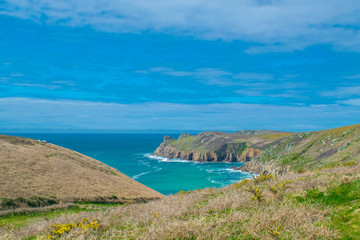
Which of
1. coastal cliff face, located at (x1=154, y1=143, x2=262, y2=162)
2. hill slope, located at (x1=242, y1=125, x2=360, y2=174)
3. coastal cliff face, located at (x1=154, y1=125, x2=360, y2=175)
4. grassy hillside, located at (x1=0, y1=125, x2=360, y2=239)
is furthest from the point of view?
coastal cliff face, located at (x1=154, y1=143, x2=262, y2=162)

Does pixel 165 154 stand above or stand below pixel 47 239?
below

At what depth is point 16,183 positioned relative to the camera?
24.2 m

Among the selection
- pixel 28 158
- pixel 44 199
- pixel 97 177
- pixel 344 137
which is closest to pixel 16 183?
pixel 44 199

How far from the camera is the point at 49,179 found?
2756 centimetres

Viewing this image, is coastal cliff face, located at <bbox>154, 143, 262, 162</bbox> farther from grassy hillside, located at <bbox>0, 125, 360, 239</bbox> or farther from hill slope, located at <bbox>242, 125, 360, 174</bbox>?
grassy hillside, located at <bbox>0, 125, 360, 239</bbox>

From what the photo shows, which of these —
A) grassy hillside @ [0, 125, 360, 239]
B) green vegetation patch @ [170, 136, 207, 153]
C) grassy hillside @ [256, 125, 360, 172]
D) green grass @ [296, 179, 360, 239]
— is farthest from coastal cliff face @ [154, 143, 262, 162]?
green grass @ [296, 179, 360, 239]

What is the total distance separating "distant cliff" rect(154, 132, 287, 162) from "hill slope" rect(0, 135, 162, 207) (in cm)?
11292

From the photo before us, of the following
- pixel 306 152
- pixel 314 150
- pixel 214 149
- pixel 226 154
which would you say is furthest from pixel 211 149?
pixel 314 150

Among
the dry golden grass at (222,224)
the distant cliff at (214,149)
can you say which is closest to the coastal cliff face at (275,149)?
the distant cliff at (214,149)

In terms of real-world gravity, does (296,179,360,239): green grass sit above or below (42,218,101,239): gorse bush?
above

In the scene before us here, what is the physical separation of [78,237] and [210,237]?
4.01m

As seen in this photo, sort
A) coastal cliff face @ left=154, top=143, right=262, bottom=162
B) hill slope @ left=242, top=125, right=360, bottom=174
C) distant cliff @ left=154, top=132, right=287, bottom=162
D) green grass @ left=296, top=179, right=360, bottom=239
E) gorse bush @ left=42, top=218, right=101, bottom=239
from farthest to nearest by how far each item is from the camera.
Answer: distant cliff @ left=154, top=132, right=287, bottom=162
coastal cliff face @ left=154, top=143, right=262, bottom=162
hill slope @ left=242, top=125, right=360, bottom=174
gorse bush @ left=42, top=218, right=101, bottom=239
green grass @ left=296, top=179, right=360, bottom=239

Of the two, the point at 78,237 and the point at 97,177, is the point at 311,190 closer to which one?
the point at 78,237

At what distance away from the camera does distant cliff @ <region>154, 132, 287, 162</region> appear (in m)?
144
